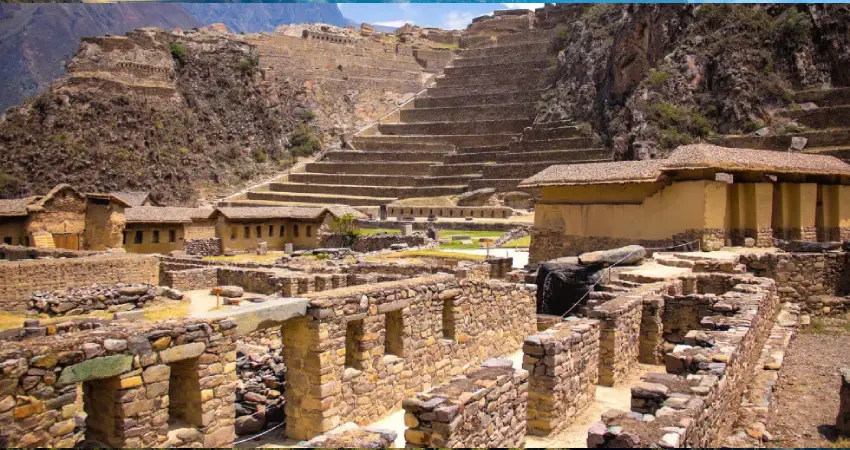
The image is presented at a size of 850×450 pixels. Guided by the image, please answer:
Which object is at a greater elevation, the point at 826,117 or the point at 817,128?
the point at 826,117

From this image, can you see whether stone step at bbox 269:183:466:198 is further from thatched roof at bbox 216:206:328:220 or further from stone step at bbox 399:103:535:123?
thatched roof at bbox 216:206:328:220

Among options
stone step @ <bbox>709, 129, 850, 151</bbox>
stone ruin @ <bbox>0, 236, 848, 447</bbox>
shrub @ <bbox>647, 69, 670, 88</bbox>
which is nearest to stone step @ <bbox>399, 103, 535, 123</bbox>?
shrub @ <bbox>647, 69, 670, 88</bbox>

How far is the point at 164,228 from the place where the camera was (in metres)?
32.2

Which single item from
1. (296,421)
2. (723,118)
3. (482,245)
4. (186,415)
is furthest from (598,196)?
(723,118)

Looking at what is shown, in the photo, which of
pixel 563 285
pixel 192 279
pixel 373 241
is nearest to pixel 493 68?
pixel 373 241

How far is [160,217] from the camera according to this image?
104ft

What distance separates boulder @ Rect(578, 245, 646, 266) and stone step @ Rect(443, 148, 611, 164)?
43088 millimetres

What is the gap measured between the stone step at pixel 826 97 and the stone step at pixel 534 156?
51.8 ft

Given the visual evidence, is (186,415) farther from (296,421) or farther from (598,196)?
(598,196)

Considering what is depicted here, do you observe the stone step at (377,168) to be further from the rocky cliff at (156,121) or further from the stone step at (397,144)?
the rocky cliff at (156,121)

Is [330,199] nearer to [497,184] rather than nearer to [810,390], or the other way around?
[497,184]

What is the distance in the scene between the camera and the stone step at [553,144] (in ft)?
202

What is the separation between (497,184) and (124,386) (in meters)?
55.6

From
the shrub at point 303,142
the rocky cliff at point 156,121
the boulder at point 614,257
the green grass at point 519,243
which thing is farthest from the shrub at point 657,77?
the rocky cliff at point 156,121
